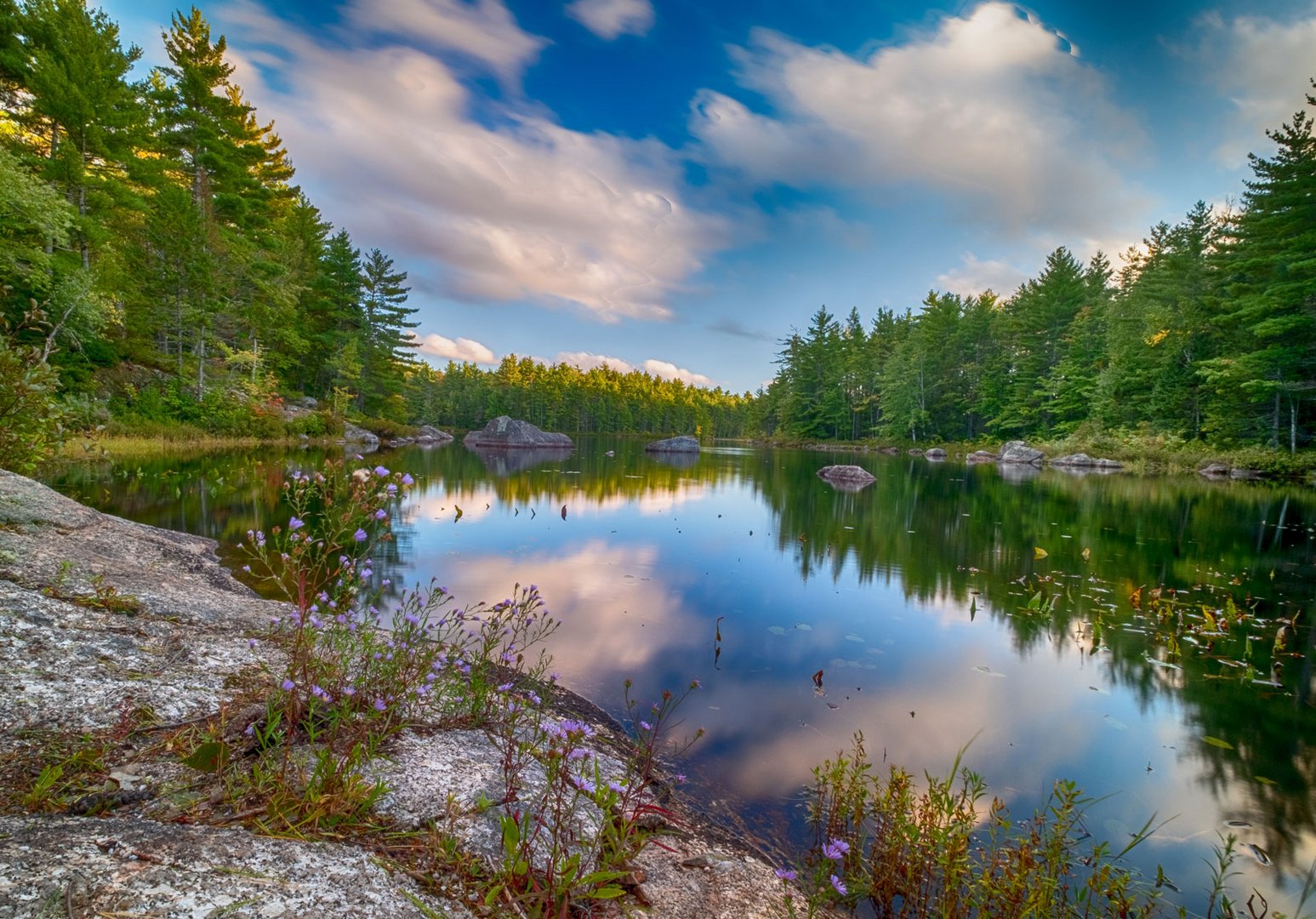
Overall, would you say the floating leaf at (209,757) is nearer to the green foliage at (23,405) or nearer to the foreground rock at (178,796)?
the foreground rock at (178,796)

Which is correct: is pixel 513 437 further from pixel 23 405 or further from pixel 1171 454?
pixel 1171 454

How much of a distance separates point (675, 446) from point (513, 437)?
49.2ft

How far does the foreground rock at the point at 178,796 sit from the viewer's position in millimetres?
1463

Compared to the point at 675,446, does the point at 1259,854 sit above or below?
below

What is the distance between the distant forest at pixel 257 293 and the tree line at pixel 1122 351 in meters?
0.17

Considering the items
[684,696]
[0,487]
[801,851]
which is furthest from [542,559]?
[801,851]

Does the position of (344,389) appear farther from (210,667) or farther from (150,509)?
(210,667)

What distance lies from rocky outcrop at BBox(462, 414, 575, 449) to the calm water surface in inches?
1336

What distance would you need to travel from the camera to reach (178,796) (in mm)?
2010

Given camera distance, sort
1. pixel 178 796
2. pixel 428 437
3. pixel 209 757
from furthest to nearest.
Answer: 1. pixel 428 437
2. pixel 209 757
3. pixel 178 796

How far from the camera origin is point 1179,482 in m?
25.1

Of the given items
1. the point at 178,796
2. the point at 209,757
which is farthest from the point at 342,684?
the point at 178,796

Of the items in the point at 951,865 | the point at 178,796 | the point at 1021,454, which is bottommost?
the point at 951,865

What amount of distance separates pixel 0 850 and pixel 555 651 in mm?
4768
